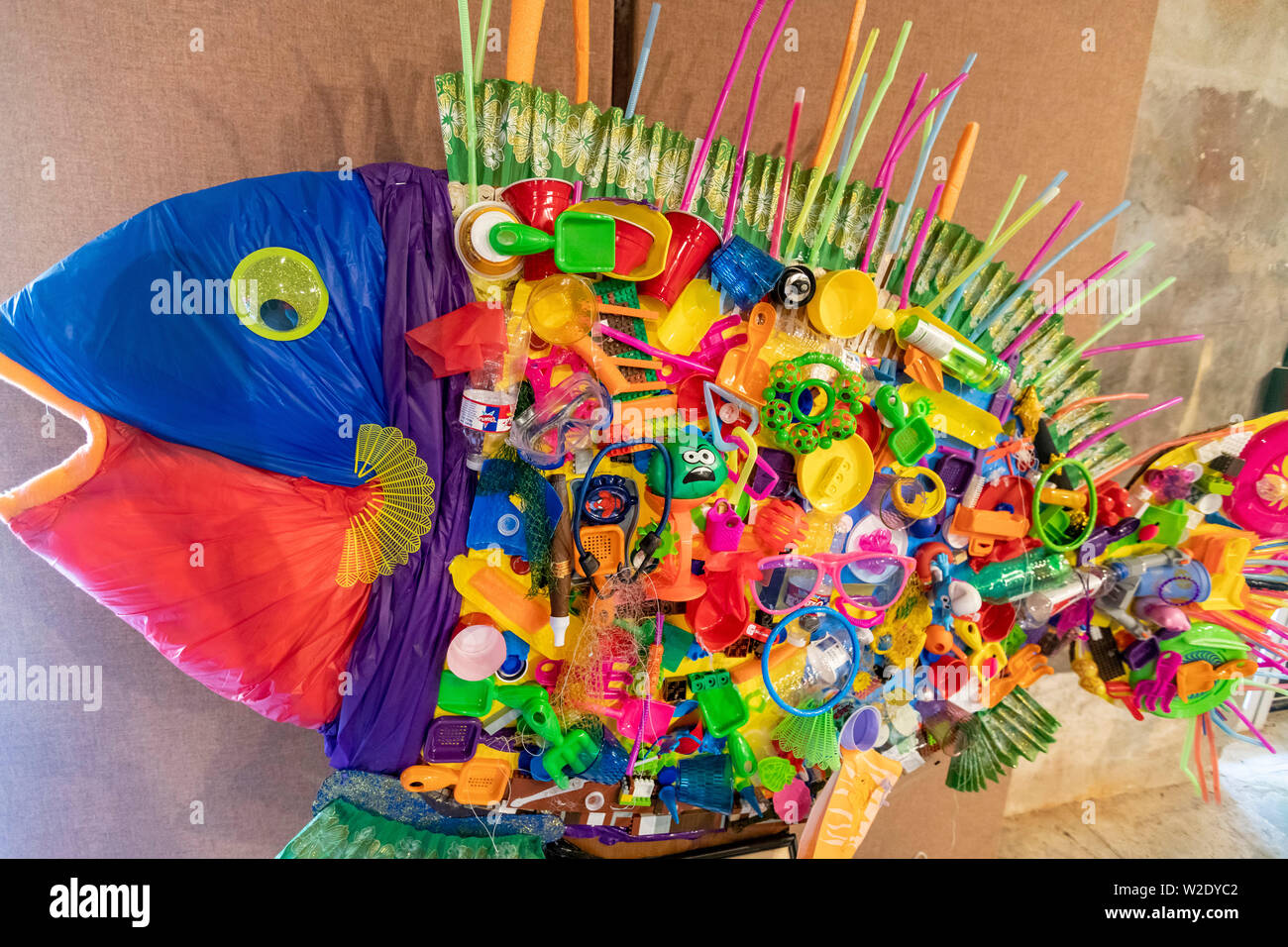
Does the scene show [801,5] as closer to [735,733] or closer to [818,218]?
[818,218]

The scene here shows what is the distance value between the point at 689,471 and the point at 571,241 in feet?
1.53

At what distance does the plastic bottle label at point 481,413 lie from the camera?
1267 millimetres

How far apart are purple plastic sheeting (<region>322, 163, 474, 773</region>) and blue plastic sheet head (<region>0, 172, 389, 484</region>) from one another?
0.13 feet

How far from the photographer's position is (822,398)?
1412 mm

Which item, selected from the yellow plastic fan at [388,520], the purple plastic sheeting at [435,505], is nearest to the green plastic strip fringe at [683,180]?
the purple plastic sheeting at [435,505]

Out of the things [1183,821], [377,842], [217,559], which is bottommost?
[1183,821]

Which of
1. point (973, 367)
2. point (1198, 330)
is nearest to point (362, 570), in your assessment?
point (973, 367)

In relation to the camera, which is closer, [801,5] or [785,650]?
[785,650]

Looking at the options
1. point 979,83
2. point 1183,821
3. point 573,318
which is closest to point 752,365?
point 573,318

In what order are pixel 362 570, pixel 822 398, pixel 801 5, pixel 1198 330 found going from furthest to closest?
pixel 1198 330 < pixel 801 5 < pixel 822 398 < pixel 362 570

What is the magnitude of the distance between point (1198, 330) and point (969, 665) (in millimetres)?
1824

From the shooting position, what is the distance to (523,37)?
4.20ft

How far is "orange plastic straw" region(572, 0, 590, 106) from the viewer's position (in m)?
1.36

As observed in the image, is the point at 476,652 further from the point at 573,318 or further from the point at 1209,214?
the point at 1209,214
